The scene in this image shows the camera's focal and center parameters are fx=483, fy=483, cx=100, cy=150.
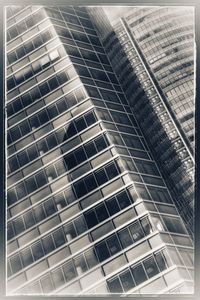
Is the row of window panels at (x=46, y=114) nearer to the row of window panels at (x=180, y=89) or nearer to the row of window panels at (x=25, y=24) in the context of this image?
the row of window panels at (x=25, y=24)

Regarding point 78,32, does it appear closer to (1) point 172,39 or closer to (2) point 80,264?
(2) point 80,264

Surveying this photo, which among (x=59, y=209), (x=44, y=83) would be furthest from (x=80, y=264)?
(x=44, y=83)

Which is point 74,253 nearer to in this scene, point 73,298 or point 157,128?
point 73,298

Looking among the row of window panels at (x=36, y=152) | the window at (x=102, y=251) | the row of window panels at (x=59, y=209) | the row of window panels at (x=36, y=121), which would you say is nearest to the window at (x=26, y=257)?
the row of window panels at (x=59, y=209)

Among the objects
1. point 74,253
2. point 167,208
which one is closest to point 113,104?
point 167,208

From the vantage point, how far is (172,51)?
86.5 m

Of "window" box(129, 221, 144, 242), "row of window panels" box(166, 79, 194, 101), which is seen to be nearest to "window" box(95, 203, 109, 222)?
"window" box(129, 221, 144, 242)

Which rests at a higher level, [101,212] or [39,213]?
[39,213]

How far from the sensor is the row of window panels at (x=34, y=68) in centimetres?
Answer: 5003

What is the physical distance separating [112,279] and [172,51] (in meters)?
58.9

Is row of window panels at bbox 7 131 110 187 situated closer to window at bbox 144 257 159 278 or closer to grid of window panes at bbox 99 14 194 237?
window at bbox 144 257 159 278

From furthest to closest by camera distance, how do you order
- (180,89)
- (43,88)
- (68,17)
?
1. (180,89)
2. (68,17)
3. (43,88)

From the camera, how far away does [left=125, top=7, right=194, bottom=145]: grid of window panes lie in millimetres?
81750

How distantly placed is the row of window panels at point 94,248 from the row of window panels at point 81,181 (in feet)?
11.4
